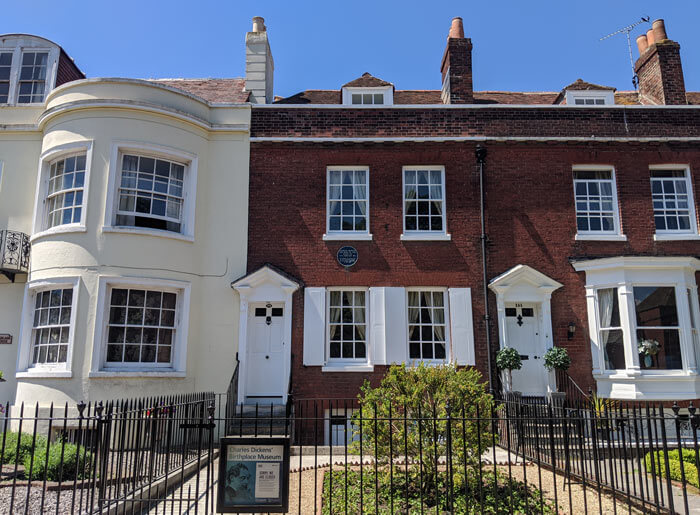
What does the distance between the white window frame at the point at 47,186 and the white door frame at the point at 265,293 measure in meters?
3.86

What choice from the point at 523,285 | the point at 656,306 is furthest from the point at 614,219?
the point at 523,285

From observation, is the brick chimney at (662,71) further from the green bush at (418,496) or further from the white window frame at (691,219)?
the green bush at (418,496)

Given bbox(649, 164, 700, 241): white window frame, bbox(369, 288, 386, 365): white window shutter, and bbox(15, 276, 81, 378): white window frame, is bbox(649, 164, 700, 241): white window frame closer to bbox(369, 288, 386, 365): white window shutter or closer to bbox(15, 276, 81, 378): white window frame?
bbox(369, 288, 386, 365): white window shutter

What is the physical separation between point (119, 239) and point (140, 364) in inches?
114

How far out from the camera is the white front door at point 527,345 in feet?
45.5

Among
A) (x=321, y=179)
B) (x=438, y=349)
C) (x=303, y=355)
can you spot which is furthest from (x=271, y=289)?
(x=438, y=349)

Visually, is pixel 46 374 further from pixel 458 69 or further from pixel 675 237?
pixel 675 237

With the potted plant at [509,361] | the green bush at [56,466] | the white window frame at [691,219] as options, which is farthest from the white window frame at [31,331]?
the white window frame at [691,219]

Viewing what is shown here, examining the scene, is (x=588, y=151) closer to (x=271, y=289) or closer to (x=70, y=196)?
(x=271, y=289)

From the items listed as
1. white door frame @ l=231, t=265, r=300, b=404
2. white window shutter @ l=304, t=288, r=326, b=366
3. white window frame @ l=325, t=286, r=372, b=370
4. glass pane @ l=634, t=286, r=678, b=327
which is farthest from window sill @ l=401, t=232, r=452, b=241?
glass pane @ l=634, t=286, r=678, b=327

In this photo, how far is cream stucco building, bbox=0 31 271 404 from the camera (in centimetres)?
1285

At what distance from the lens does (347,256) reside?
14367mm

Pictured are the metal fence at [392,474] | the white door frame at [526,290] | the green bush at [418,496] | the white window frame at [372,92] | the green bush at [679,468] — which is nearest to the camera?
the metal fence at [392,474]

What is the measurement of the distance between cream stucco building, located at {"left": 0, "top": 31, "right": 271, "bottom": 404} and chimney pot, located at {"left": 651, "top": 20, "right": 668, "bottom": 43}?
39.5 ft
